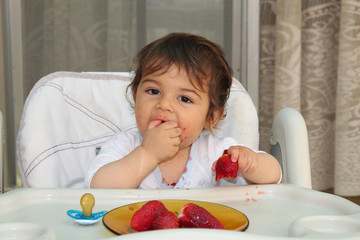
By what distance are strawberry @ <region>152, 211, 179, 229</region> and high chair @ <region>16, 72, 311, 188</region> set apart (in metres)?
0.38

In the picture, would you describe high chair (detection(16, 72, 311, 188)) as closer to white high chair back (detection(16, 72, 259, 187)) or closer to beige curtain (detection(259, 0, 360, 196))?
white high chair back (detection(16, 72, 259, 187))

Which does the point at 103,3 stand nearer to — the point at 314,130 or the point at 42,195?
the point at 314,130

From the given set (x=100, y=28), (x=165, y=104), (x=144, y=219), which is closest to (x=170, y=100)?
(x=165, y=104)

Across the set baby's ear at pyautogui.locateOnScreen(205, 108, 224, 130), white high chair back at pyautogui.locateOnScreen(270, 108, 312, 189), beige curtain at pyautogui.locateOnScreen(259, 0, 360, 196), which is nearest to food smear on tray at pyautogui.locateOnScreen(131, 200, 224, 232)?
white high chair back at pyautogui.locateOnScreen(270, 108, 312, 189)

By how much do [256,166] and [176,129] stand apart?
0.54ft

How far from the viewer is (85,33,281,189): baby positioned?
2.79 ft

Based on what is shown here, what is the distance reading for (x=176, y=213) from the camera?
1.97 feet

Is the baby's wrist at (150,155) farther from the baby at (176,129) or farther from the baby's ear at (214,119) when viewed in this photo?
the baby's ear at (214,119)

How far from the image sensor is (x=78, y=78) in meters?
1.04

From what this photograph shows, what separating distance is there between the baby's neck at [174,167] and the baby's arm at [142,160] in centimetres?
12

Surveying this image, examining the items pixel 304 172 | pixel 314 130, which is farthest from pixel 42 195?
pixel 314 130

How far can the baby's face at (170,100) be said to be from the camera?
0.89 meters

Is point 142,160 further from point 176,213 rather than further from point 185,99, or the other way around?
point 176,213

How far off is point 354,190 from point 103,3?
120 cm
